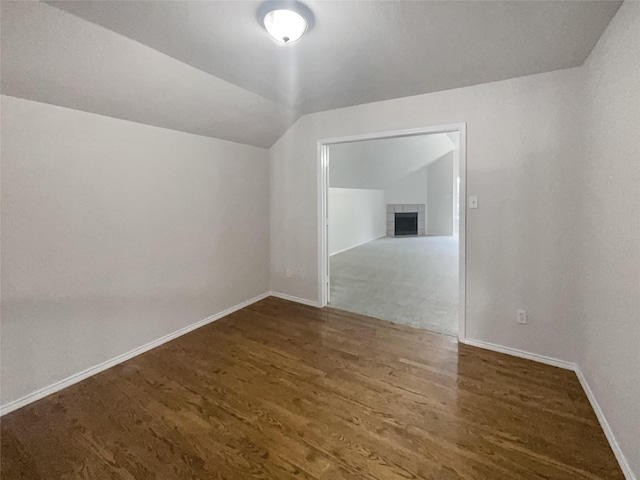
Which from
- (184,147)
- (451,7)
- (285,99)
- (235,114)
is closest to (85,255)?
(184,147)

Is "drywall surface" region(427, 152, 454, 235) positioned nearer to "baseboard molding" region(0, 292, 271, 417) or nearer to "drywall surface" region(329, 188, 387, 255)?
"drywall surface" region(329, 188, 387, 255)

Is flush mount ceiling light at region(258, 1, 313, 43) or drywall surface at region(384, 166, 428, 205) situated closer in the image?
flush mount ceiling light at region(258, 1, 313, 43)

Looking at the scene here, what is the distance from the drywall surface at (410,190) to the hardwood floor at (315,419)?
7.97 meters

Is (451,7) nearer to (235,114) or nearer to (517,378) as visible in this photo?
(235,114)

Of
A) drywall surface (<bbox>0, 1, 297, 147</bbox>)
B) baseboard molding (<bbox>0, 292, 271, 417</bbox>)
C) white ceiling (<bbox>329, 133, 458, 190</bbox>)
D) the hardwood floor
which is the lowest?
the hardwood floor

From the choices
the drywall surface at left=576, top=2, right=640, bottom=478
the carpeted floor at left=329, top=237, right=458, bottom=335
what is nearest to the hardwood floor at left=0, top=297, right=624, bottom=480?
the drywall surface at left=576, top=2, right=640, bottom=478

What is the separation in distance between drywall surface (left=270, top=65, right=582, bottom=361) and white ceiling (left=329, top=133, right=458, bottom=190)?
237 cm

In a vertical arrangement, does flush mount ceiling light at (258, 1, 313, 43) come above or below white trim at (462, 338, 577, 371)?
above

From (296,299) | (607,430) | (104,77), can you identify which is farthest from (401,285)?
(104,77)

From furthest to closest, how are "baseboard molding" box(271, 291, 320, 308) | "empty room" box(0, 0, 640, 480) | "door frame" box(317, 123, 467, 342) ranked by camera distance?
"baseboard molding" box(271, 291, 320, 308), "door frame" box(317, 123, 467, 342), "empty room" box(0, 0, 640, 480)

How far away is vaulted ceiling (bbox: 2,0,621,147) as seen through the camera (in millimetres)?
1553

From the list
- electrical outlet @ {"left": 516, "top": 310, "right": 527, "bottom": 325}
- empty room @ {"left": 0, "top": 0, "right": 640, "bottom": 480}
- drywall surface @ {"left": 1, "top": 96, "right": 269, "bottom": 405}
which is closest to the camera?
empty room @ {"left": 0, "top": 0, "right": 640, "bottom": 480}

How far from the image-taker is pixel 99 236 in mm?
2273

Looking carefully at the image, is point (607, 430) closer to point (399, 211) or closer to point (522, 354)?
point (522, 354)
